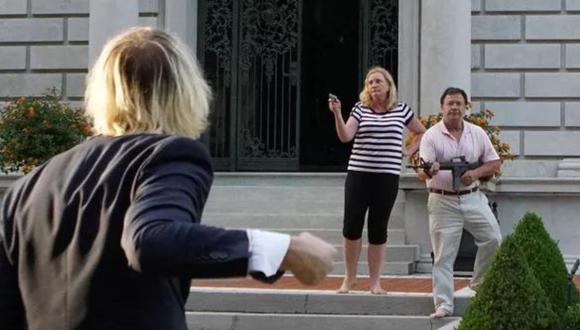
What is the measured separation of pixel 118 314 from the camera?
267 centimetres

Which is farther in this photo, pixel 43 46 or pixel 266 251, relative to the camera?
pixel 43 46

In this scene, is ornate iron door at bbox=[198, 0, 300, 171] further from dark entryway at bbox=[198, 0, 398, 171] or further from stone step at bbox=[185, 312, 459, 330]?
stone step at bbox=[185, 312, 459, 330]

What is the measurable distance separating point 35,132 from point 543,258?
7.97 m

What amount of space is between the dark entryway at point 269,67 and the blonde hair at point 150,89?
1402 centimetres

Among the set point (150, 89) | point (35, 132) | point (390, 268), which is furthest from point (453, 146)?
point (150, 89)

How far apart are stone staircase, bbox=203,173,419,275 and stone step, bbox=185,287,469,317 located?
3.54 m

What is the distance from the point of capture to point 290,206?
50.3ft

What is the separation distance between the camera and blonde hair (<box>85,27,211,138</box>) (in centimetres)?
276

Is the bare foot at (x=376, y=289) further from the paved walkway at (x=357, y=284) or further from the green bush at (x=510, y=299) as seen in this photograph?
the green bush at (x=510, y=299)

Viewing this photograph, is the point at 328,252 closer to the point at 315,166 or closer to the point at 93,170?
the point at 93,170

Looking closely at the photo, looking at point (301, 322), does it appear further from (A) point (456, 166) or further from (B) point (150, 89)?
(B) point (150, 89)

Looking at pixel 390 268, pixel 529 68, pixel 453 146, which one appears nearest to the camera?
pixel 453 146

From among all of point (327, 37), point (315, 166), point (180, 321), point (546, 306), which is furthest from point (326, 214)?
point (180, 321)

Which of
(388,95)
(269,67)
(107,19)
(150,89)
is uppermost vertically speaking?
(107,19)
